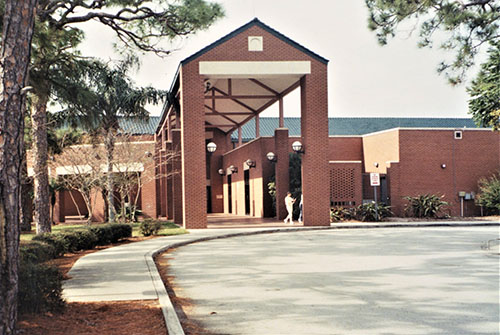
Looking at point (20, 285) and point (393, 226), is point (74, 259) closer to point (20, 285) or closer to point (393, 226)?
point (20, 285)

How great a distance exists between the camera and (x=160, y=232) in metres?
22.6

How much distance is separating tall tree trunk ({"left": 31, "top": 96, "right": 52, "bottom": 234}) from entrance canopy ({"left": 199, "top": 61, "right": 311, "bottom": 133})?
890cm

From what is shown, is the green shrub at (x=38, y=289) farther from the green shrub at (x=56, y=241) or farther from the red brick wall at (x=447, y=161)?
the red brick wall at (x=447, y=161)

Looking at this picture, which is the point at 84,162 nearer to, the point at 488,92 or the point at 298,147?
the point at 298,147

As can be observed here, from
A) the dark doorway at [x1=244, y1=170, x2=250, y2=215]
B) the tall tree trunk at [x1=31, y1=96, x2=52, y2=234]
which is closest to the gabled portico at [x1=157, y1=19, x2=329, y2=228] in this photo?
the tall tree trunk at [x1=31, y1=96, x2=52, y2=234]

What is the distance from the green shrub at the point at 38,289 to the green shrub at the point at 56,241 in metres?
7.07

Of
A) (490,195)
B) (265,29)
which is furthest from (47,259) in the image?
(490,195)

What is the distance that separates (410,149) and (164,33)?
66.4ft

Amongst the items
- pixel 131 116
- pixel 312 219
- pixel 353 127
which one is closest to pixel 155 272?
pixel 312 219

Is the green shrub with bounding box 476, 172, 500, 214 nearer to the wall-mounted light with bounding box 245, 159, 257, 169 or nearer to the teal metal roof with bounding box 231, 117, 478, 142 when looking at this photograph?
the wall-mounted light with bounding box 245, 159, 257, 169

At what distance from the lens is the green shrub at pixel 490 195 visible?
99.5ft

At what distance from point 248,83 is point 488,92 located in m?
14.2

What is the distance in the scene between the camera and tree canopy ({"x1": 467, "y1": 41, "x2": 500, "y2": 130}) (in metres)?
16.5

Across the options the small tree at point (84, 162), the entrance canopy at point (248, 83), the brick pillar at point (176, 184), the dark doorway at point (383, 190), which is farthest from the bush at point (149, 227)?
the dark doorway at point (383, 190)
